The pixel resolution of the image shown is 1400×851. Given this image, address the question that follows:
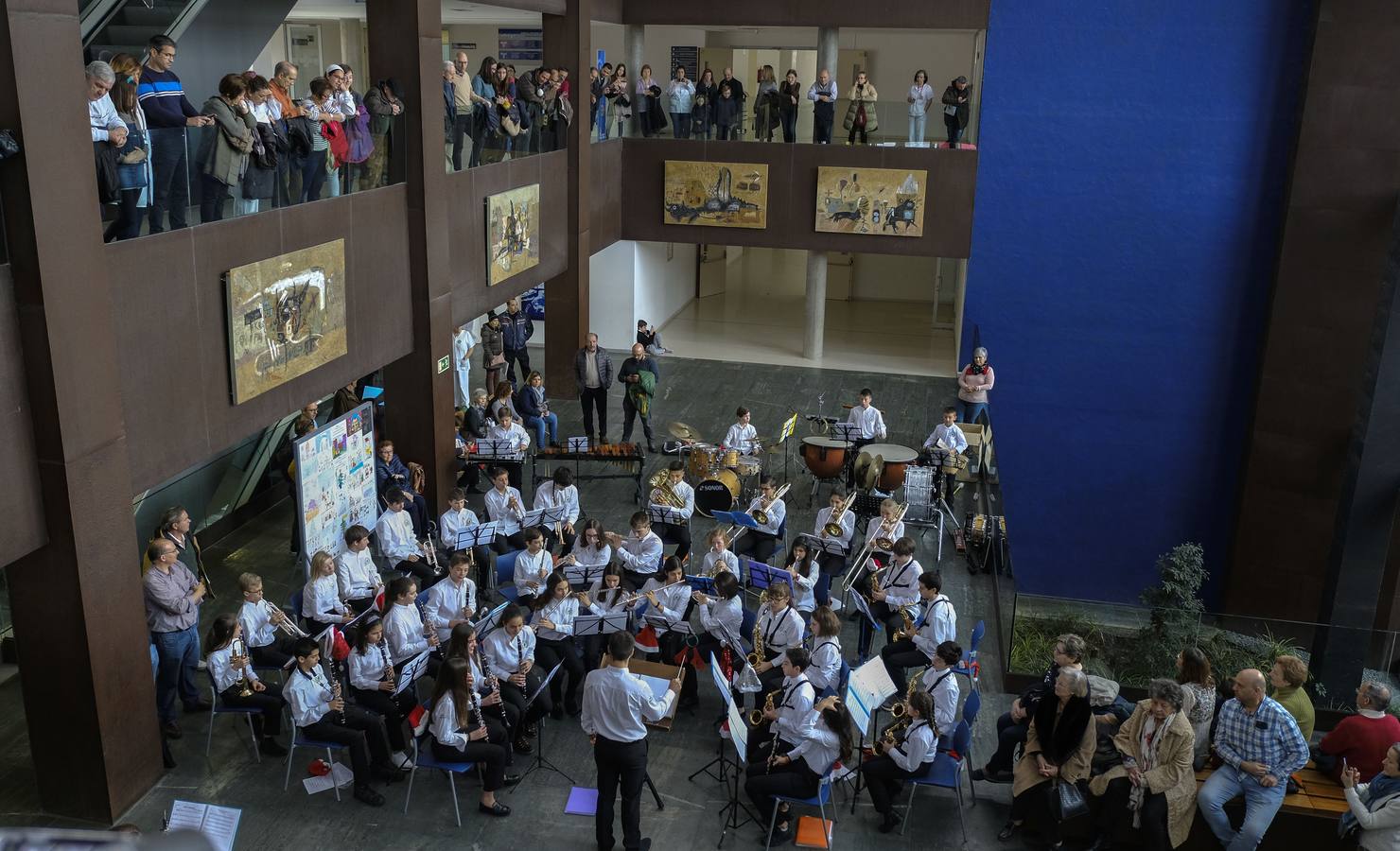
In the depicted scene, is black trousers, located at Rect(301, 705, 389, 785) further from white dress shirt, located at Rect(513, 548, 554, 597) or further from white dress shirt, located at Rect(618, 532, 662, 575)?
white dress shirt, located at Rect(618, 532, 662, 575)

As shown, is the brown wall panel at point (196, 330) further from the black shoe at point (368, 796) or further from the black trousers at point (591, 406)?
the black trousers at point (591, 406)

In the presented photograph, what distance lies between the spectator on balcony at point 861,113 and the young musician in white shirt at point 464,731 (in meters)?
16.0

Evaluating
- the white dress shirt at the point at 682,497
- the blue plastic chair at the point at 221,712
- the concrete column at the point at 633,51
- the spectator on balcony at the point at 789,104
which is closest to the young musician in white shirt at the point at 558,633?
the blue plastic chair at the point at 221,712

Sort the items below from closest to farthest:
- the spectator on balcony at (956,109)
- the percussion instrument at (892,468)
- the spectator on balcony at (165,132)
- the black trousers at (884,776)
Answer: the black trousers at (884,776)
the spectator on balcony at (165,132)
the percussion instrument at (892,468)
the spectator on balcony at (956,109)

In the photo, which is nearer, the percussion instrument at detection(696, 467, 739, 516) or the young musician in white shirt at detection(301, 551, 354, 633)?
→ the young musician in white shirt at detection(301, 551, 354, 633)

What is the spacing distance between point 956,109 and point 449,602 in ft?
48.0

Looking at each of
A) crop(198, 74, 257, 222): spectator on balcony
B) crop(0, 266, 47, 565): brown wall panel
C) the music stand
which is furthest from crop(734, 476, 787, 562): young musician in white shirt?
crop(0, 266, 47, 565): brown wall panel

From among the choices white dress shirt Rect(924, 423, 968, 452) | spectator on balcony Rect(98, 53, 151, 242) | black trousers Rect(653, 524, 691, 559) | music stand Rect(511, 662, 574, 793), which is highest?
spectator on balcony Rect(98, 53, 151, 242)

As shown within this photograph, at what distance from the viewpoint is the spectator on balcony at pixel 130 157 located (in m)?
8.85

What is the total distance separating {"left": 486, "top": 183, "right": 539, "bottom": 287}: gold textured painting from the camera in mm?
16703

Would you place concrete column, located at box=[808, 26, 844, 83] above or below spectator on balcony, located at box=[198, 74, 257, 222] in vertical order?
above

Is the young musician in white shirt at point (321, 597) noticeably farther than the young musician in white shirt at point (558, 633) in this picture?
Yes

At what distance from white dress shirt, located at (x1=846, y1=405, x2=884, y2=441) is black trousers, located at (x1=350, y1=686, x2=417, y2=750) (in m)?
8.31

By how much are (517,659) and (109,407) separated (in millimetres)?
3774
